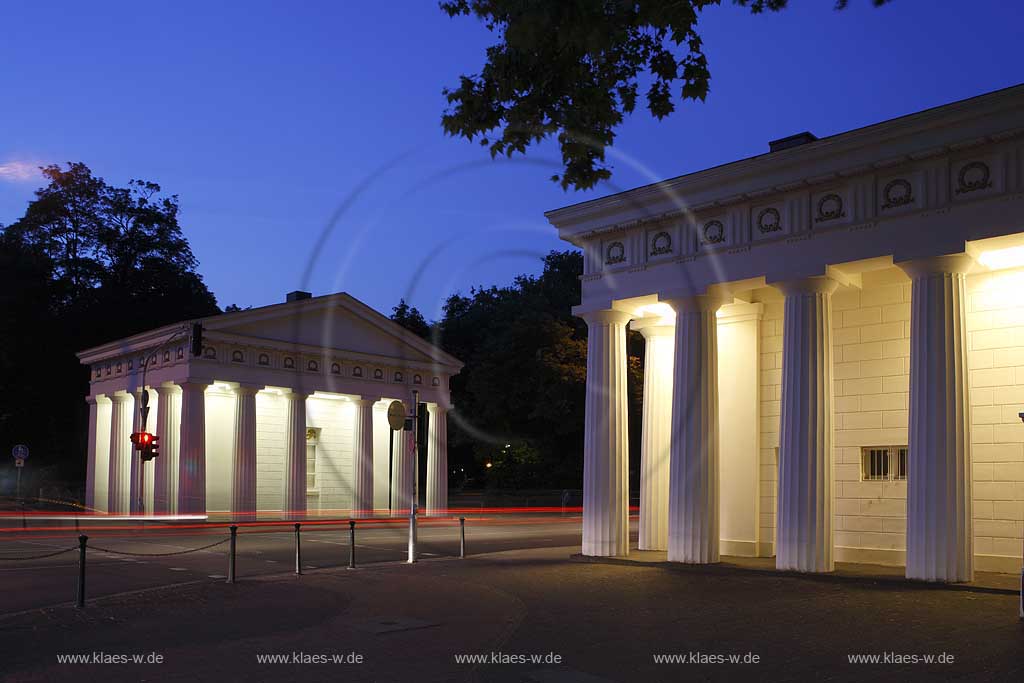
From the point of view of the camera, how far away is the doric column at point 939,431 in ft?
59.7

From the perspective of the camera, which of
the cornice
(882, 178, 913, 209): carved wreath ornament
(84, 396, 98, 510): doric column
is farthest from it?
(84, 396, 98, 510): doric column

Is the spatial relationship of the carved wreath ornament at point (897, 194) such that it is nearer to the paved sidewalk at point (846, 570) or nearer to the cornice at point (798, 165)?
the cornice at point (798, 165)

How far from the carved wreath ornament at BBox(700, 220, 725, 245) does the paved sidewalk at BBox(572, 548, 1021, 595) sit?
7952 mm

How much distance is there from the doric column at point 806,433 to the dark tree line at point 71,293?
6175cm

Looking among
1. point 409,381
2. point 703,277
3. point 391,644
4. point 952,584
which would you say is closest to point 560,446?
point 409,381

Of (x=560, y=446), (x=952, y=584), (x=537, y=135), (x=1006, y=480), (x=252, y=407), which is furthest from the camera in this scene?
(x=560, y=446)

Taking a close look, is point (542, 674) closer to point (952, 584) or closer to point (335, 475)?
point (952, 584)

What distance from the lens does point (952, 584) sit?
17828mm

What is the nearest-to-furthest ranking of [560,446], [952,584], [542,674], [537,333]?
[542,674] → [952,584] → [537,333] → [560,446]

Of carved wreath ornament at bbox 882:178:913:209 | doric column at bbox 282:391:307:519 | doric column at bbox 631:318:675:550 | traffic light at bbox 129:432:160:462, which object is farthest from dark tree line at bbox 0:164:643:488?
carved wreath ornament at bbox 882:178:913:209

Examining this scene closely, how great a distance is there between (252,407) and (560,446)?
25.9 meters

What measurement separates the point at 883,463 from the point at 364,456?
36.2m

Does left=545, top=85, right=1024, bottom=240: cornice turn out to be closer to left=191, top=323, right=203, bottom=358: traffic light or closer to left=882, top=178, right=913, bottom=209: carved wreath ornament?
left=882, top=178, right=913, bottom=209: carved wreath ornament

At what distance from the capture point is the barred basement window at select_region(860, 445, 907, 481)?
72.7 ft
